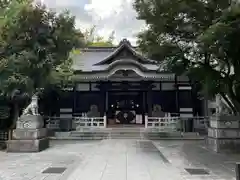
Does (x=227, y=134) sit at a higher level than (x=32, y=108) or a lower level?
lower

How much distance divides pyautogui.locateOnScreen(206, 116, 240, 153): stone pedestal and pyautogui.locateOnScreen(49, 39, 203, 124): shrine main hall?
33.5 ft

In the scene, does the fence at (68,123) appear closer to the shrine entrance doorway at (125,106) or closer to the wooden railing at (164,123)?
the shrine entrance doorway at (125,106)

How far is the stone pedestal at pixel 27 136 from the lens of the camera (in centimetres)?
1239

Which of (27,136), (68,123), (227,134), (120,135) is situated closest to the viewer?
(227,134)

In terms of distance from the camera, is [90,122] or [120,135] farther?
[90,122]

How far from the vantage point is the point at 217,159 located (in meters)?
10.4

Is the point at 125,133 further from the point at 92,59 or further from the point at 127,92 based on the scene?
the point at 92,59

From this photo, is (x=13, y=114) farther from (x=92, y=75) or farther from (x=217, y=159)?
(x=217, y=159)

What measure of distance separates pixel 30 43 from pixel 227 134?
973 cm

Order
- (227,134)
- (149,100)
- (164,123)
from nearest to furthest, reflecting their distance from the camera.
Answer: (227,134)
(164,123)
(149,100)

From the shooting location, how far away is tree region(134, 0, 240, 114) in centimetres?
1064

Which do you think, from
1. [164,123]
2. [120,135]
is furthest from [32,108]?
[164,123]

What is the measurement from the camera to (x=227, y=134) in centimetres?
1202

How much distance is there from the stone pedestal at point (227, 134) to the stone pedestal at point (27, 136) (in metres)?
7.71
